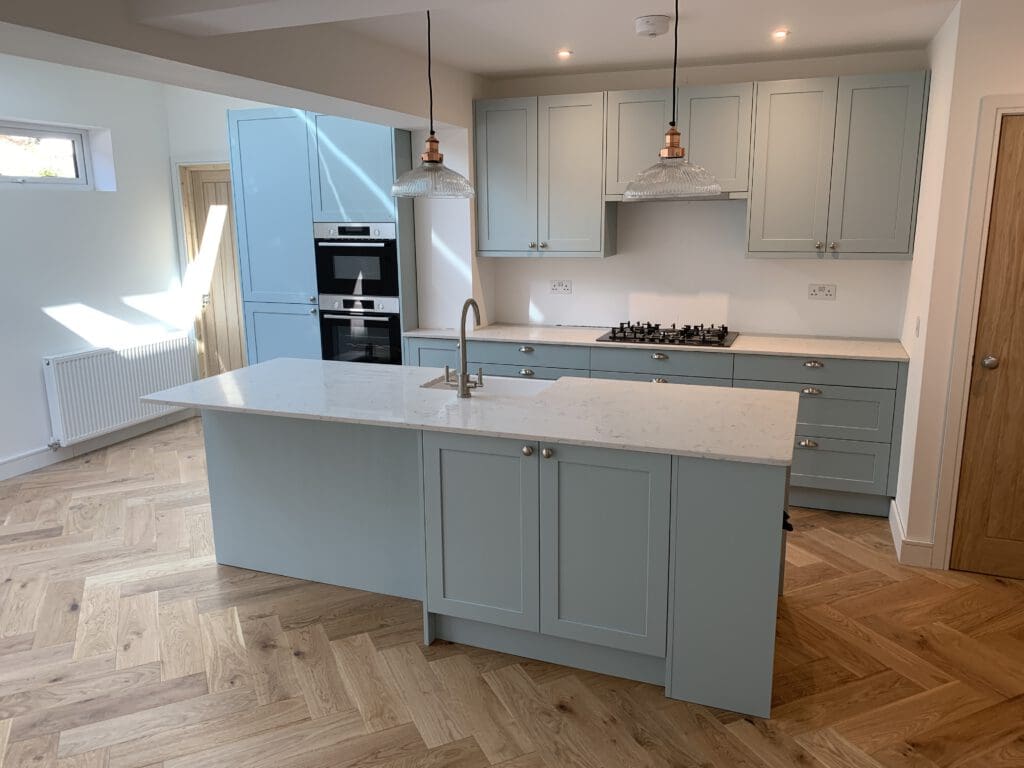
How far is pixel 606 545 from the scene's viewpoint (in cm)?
253

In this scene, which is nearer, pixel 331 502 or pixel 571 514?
pixel 571 514

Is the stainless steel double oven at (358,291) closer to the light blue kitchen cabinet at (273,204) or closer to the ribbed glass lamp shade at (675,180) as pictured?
the light blue kitchen cabinet at (273,204)

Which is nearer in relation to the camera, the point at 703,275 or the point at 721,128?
the point at 721,128

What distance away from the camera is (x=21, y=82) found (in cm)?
484

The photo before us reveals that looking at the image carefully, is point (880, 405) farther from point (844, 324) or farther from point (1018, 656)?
point (1018, 656)

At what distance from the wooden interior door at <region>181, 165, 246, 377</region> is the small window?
0.80 meters

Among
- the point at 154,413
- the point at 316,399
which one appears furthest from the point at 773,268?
the point at 154,413

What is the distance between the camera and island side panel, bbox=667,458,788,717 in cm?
232

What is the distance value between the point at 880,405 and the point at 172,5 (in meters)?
3.62

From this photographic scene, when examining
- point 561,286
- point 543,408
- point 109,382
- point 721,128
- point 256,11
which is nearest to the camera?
point 256,11

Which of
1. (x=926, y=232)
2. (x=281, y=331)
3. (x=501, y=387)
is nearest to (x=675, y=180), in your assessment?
(x=501, y=387)

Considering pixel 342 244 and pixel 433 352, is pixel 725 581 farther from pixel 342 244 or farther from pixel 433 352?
pixel 342 244

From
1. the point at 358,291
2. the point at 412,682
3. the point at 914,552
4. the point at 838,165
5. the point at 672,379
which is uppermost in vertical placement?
the point at 838,165

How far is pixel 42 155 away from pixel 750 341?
15.8ft
